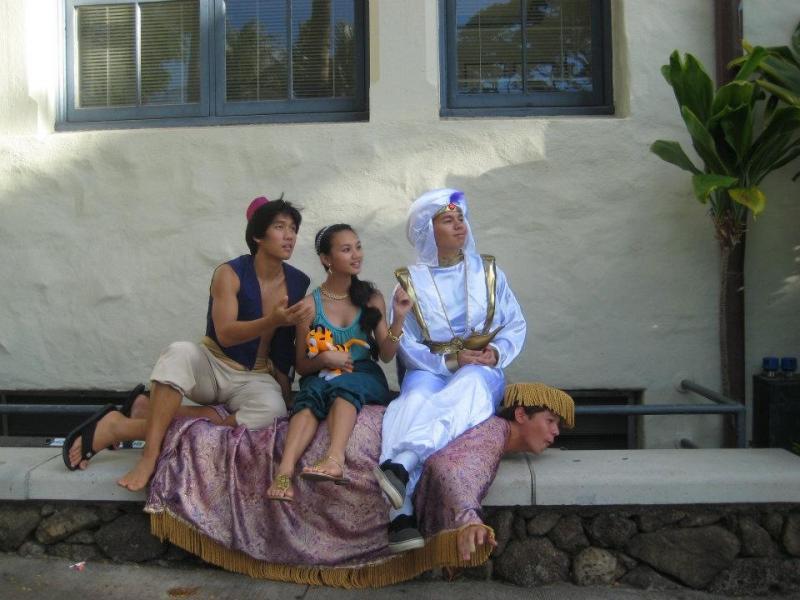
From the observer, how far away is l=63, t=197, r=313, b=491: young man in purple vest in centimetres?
397

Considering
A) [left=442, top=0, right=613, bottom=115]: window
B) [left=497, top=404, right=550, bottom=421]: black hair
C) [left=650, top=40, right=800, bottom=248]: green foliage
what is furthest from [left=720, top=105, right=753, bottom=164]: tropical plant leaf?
[left=497, top=404, right=550, bottom=421]: black hair

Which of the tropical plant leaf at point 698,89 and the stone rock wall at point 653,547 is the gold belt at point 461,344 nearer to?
the stone rock wall at point 653,547

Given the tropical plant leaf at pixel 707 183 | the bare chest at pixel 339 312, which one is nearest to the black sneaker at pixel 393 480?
the bare chest at pixel 339 312

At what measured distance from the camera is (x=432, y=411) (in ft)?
12.8

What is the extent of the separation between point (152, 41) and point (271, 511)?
11.4ft

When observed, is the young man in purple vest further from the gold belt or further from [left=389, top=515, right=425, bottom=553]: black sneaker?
[left=389, top=515, right=425, bottom=553]: black sneaker

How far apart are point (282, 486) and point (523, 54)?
3.26 meters

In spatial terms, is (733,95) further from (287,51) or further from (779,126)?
(287,51)

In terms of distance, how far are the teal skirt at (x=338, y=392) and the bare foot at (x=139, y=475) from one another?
666mm

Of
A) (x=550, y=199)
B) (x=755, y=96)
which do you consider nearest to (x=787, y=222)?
(x=755, y=96)

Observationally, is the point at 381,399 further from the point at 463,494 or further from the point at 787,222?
the point at 787,222

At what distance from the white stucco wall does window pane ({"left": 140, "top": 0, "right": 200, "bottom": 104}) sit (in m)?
0.41

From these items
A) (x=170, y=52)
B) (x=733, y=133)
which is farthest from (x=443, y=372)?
(x=170, y=52)

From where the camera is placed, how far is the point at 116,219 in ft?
18.4
